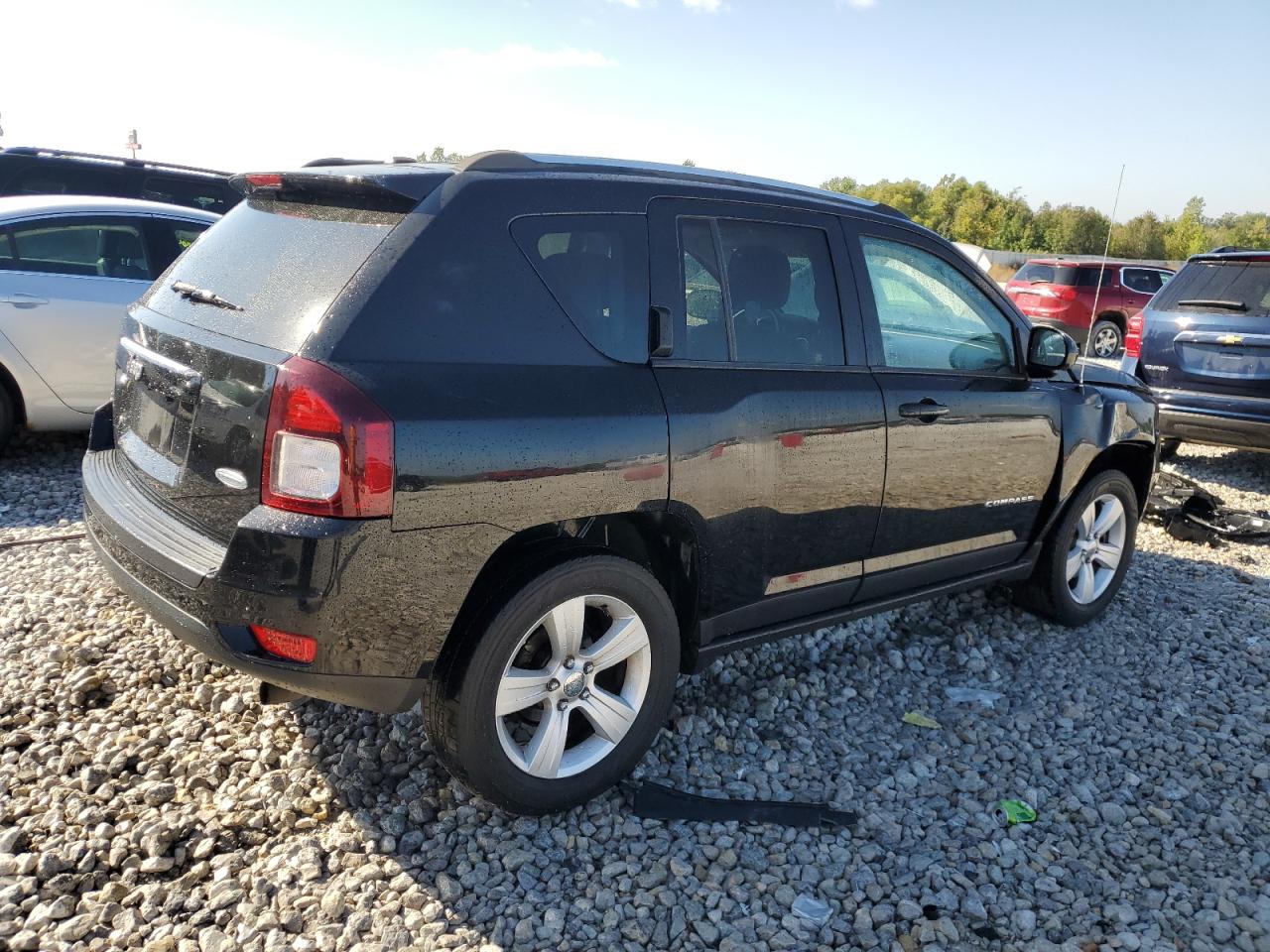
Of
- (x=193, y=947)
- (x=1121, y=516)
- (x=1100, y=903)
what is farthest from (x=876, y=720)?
(x=193, y=947)

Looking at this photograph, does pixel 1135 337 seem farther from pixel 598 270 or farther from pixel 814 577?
pixel 598 270

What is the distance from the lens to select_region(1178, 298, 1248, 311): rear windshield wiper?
7.81 meters

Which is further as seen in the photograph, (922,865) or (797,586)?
(797,586)

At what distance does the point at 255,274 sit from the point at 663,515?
143 cm

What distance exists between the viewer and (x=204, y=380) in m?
2.72

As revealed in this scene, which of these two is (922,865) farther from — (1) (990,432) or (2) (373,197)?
(2) (373,197)

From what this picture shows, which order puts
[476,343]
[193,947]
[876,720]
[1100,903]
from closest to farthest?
1. [193,947]
2. [476,343]
3. [1100,903]
4. [876,720]

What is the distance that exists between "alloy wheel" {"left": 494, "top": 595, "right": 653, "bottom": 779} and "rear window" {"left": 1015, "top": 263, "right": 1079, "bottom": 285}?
1697cm

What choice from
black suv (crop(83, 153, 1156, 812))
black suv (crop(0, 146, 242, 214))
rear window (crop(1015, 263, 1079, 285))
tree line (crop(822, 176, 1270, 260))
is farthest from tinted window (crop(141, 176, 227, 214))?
tree line (crop(822, 176, 1270, 260))

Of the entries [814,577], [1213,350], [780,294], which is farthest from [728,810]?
[1213,350]

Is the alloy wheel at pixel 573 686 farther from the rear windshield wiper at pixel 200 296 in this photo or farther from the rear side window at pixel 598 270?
the rear windshield wiper at pixel 200 296

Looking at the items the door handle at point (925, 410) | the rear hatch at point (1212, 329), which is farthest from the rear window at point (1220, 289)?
the door handle at point (925, 410)

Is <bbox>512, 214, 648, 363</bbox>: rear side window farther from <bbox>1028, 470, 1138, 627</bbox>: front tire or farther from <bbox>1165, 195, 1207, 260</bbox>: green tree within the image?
<bbox>1165, 195, 1207, 260</bbox>: green tree

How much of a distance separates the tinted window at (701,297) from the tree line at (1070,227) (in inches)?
2146
